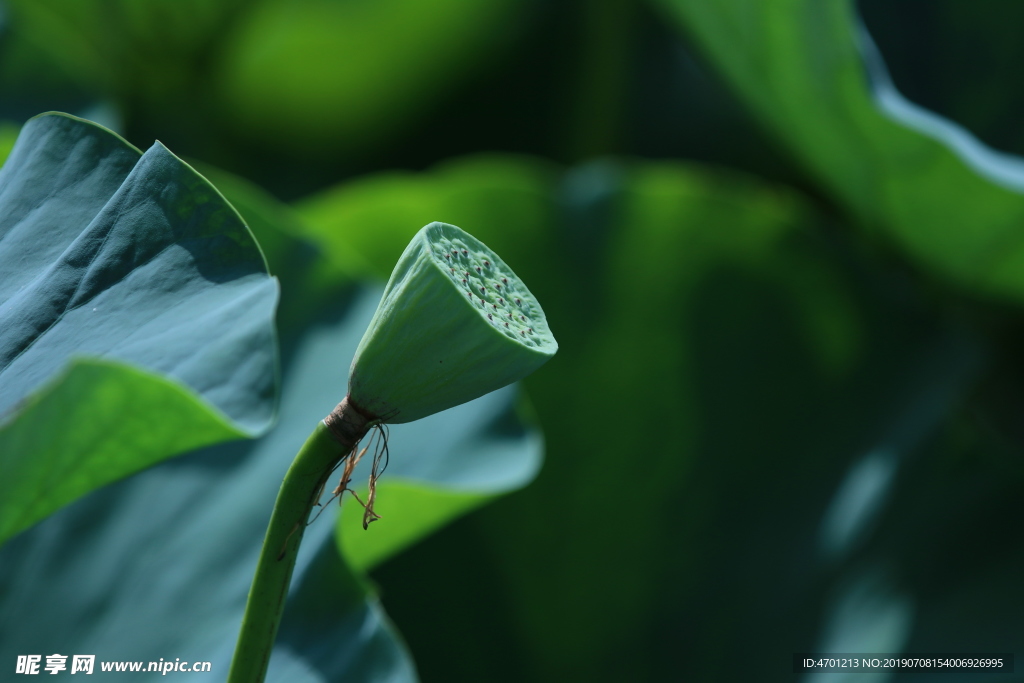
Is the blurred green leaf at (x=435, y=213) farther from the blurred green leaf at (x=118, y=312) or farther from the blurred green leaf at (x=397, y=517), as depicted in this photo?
the blurred green leaf at (x=118, y=312)

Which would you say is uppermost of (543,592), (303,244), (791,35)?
(791,35)

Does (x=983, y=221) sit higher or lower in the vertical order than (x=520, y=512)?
higher

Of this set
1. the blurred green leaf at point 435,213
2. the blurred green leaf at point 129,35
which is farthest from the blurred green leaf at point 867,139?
the blurred green leaf at point 129,35

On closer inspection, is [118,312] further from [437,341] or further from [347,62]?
[347,62]

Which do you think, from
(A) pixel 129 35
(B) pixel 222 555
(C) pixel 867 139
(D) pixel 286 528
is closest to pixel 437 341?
(D) pixel 286 528

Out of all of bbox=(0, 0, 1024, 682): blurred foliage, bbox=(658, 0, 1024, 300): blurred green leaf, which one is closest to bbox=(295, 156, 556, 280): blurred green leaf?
bbox=(0, 0, 1024, 682): blurred foliage

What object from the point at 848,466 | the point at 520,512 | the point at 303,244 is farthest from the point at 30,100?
the point at 848,466

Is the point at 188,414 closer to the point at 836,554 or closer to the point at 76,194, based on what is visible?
the point at 76,194
